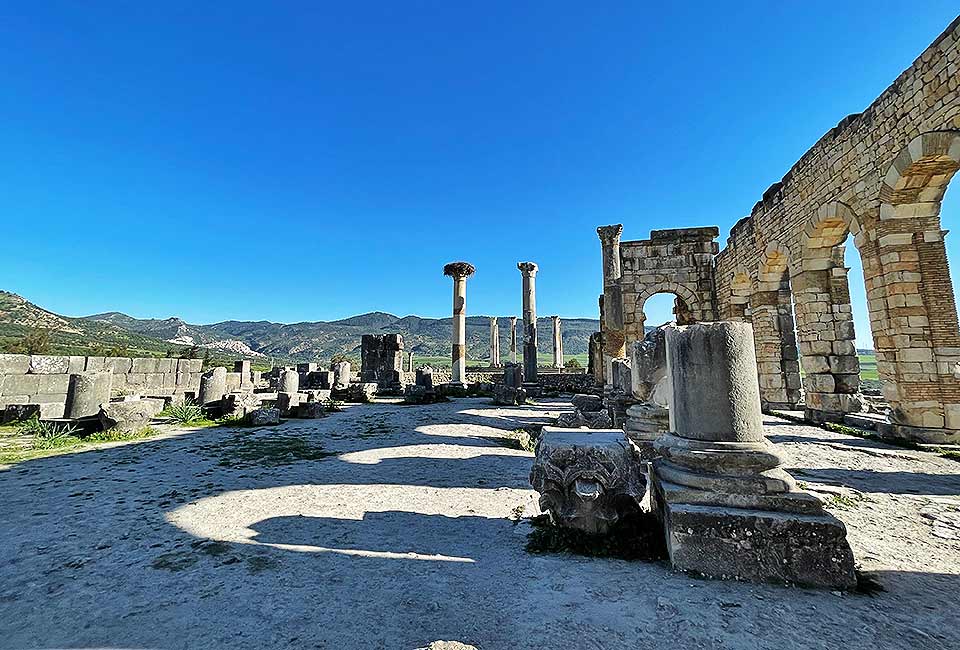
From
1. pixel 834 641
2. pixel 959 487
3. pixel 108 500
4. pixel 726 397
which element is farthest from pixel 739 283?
pixel 108 500

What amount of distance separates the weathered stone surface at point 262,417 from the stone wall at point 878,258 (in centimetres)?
1348

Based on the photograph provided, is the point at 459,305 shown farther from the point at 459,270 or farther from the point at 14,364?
the point at 14,364

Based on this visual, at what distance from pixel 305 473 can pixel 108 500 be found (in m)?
2.05

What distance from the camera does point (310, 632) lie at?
7.02 feet

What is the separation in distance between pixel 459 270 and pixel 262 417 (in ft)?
55.9

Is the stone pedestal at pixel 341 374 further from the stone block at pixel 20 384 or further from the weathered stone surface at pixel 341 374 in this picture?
the stone block at pixel 20 384

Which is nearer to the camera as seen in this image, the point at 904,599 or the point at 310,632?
the point at 310,632

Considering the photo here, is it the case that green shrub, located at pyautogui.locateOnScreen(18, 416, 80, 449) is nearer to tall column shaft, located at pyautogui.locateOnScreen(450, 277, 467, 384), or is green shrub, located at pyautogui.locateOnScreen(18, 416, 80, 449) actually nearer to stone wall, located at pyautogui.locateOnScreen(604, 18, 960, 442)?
stone wall, located at pyautogui.locateOnScreen(604, 18, 960, 442)

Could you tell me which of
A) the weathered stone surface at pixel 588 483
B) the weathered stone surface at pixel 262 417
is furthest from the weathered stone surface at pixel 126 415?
the weathered stone surface at pixel 588 483

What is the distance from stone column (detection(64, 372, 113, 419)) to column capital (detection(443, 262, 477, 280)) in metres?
18.2

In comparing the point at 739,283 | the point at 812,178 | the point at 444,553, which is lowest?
the point at 444,553

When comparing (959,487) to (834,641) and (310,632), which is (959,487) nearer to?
(834,641)

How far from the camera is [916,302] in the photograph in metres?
7.40

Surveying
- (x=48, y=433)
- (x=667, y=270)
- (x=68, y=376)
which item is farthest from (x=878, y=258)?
(x=68, y=376)
